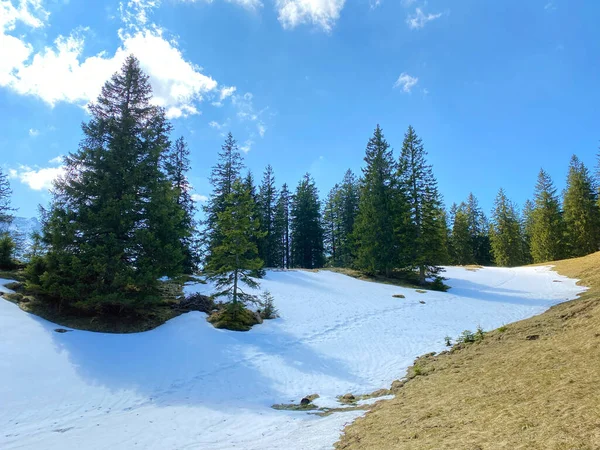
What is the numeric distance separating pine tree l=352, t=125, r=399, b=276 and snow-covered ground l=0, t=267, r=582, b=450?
10138 mm

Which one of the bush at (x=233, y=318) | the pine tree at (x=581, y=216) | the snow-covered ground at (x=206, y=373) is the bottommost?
the snow-covered ground at (x=206, y=373)

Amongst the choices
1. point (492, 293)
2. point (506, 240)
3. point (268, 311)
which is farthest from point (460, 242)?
point (268, 311)

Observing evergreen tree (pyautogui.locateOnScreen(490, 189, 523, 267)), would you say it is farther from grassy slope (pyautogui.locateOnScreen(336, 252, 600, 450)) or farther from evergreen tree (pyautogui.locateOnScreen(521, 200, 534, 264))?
grassy slope (pyautogui.locateOnScreen(336, 252, 600, 450))

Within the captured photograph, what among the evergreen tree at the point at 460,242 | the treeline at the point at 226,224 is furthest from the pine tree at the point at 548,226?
the evergreen tree at the point at 460,242

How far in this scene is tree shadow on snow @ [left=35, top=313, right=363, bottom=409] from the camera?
9.97 m

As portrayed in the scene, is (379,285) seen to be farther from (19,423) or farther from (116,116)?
(19,423)

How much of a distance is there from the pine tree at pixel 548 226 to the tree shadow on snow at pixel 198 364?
162ft

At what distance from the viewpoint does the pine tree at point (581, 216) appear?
150 feet

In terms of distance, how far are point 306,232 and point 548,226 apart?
34644 mm

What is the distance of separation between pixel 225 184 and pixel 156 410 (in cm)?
2620

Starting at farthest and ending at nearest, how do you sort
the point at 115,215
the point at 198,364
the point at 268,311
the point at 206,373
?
the point at 268,311
the point at 115,215
the point at 198,364
the point at 206,373

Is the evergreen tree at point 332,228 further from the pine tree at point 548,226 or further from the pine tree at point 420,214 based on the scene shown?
the pine tree at point 548,226

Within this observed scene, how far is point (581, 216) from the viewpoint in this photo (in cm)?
4619

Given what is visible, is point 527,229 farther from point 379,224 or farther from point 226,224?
point 226,224
